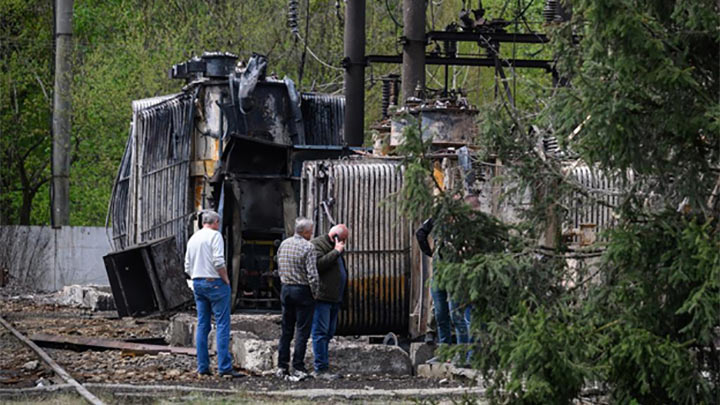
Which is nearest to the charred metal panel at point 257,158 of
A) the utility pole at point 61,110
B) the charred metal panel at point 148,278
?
the charred metal panel at point 148,278

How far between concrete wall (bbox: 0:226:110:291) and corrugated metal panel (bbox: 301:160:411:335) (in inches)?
949

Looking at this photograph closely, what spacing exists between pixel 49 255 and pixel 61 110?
16.1 ft

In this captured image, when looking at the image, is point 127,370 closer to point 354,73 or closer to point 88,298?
point 354,73

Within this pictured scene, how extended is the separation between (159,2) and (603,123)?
3453cm

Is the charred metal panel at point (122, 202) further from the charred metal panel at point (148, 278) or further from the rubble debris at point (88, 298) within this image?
the charred metal panel at point (148, 278)

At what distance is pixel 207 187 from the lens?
76.1 feet

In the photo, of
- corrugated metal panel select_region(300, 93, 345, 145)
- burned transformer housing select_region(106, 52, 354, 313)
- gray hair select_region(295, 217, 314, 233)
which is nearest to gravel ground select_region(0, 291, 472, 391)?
burned transformer housing select_region(106, 52, 354, 313)

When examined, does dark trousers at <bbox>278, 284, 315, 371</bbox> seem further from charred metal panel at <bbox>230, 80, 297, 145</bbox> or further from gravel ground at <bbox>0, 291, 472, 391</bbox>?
charred metal panel at <bbox>230, 80, 297, 145</bbox>

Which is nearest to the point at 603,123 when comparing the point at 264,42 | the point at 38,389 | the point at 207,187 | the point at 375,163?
the point at 38,389

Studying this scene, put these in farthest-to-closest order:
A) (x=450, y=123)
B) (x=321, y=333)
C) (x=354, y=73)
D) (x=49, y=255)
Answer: (x=49, y=255)
(x=354, y=73)
(x=450, y=123)
(x=321, y=333)

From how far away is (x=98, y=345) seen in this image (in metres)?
18.3

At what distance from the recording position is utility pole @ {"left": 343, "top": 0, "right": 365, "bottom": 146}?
2420 centimetres

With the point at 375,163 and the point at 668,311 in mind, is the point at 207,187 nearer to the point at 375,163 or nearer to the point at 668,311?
the point at 375,163

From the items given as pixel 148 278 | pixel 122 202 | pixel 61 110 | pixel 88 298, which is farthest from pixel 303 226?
pixel 61 110
